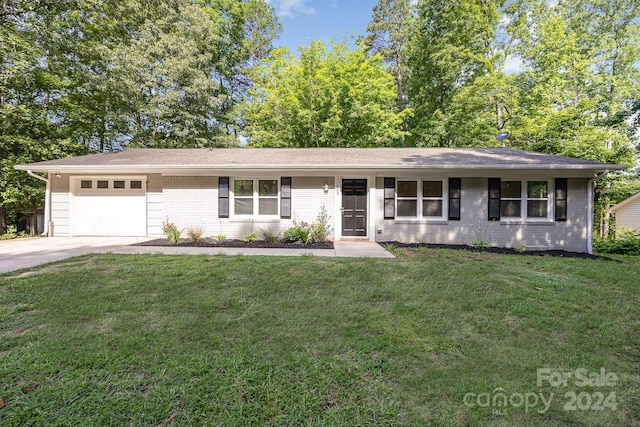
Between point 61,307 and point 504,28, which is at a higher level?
point 504,28

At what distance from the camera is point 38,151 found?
10.9 metres

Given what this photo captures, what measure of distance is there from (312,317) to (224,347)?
40.3 inches

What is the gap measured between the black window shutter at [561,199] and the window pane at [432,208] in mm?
3448

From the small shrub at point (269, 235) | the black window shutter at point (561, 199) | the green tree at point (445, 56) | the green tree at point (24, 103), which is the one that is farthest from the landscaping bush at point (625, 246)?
the green tree at point (24, 103)

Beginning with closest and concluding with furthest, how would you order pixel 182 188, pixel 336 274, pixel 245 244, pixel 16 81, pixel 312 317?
pixel 312 317 → pixel 336 274 → pixel 245 244 → pixel 182 188 → pixel 16 81

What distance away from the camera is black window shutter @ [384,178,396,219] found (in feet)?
28.2

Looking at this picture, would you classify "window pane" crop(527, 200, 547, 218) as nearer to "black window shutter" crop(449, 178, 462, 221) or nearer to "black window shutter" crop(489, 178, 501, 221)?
"black window shutter" crop(489, 178, 501, 221)

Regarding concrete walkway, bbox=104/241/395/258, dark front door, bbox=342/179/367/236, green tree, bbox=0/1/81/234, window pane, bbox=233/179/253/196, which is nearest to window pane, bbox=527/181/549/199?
dark front door, bbox=342/179/367/236

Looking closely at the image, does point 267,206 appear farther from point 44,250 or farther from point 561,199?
point 561,199

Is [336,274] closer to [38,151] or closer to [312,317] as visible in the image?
[312,317]

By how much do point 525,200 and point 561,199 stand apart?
0.98 m

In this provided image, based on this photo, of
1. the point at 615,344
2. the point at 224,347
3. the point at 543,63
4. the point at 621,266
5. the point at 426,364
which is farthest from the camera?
the point at 543,63

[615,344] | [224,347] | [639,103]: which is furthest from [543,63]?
[224,347]

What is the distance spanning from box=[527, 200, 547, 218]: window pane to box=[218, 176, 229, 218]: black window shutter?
9.52 m
